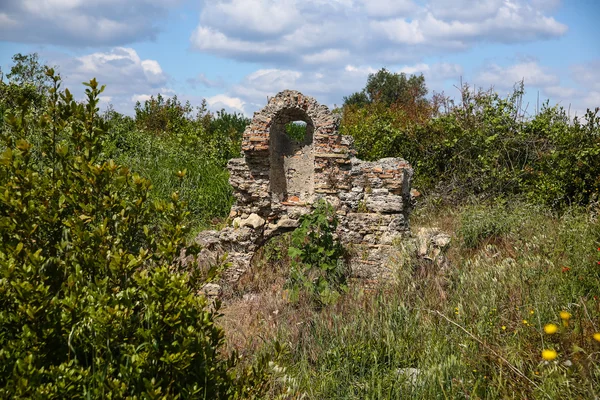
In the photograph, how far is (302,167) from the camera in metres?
8.04

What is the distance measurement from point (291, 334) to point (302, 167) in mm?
3057

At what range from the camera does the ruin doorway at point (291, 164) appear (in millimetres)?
7906

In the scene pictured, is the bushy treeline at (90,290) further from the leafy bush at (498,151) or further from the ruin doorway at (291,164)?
the leafy bush at (498,151)

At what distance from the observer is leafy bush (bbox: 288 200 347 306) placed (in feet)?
22.6

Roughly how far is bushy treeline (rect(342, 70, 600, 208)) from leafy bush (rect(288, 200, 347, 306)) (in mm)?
6164

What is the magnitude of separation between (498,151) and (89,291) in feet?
37.5

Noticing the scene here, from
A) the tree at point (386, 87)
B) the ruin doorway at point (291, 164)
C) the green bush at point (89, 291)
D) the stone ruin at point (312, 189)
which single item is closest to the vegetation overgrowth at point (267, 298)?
the green bush at point (89, 291)

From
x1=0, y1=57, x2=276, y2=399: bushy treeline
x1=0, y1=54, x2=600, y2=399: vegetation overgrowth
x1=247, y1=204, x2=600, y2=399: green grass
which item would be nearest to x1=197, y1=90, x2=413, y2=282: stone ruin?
x1=0, y1=54, x2=600, y2=399: vegetation overgrowth

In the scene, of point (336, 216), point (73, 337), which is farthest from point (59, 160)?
point (336, 216)

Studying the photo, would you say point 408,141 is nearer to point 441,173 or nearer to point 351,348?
point 441,173

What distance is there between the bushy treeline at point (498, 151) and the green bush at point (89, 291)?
1016 centimetres

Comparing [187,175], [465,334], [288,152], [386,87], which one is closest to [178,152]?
[187,175]

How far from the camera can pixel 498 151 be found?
12648 millimetres

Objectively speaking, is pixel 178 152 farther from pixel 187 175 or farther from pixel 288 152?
pixel 288 152
